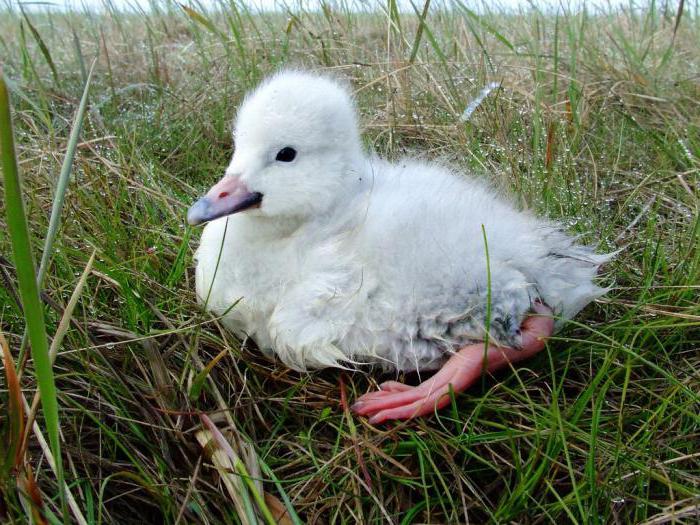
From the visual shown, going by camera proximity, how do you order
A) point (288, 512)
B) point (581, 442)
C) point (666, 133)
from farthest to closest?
point (666, 133) → point (581, 442) → point (288, 512)

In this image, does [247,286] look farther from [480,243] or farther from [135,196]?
[135,196]

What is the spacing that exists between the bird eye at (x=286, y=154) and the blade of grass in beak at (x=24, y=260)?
860 millimetres

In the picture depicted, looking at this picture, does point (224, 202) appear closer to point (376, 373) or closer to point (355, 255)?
point (355, 255)

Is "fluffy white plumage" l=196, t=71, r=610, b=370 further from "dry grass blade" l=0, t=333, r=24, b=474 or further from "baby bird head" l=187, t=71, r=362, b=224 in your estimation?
"dry grass blade" l=0, t=333, r=24, b=474

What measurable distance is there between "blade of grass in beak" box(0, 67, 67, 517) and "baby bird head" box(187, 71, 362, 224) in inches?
29.7

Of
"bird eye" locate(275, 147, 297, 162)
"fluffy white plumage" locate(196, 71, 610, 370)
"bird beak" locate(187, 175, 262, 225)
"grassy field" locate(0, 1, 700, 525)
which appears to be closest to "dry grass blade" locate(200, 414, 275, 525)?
"grassy field" locate(0, 1, 700, 525)

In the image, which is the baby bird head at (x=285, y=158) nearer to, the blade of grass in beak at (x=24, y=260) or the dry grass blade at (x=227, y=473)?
the dry grass blade at (x=227, y=473)

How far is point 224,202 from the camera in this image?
1.62 meters

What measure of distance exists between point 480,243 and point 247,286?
1.95 ft

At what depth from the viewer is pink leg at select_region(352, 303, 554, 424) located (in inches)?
57.5

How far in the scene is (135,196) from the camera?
227cm

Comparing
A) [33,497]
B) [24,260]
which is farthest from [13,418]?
[24,260]

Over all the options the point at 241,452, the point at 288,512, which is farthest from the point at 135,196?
the point at 288,512

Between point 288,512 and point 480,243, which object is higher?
point 480,243
